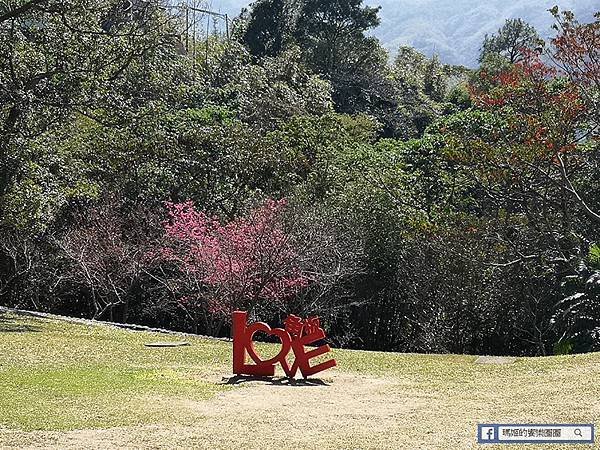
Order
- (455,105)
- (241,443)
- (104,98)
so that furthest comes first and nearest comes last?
1. (455,105)
2. (104,98)
3. (241,443)

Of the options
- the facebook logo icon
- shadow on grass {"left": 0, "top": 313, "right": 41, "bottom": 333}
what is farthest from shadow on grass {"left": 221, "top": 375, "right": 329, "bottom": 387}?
shadow on grass {"left": 0, "top": 313, "right": 41, "bottom": 333}

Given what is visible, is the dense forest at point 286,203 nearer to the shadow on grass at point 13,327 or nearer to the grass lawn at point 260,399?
the shadow on grass at point 13,327

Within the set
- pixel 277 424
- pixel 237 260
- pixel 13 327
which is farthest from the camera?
pixel 237 260

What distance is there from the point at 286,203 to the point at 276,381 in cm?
874

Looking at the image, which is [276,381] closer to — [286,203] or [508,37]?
[286,203]

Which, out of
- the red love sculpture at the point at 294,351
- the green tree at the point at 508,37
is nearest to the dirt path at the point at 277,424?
the red love sculpture at the point at 294,351

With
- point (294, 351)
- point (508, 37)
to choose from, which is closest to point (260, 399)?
point (294, 351)

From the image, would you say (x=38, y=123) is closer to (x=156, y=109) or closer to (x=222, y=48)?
(x=156, y=109)

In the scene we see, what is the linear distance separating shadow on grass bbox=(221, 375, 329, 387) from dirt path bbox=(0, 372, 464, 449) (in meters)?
0.13

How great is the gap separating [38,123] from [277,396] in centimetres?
928

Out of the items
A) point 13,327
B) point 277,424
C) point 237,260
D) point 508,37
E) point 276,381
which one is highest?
point 508,37

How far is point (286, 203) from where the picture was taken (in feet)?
58.1

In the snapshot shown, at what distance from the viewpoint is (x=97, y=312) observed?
18734 mm

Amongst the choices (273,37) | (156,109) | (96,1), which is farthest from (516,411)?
(273,37)
